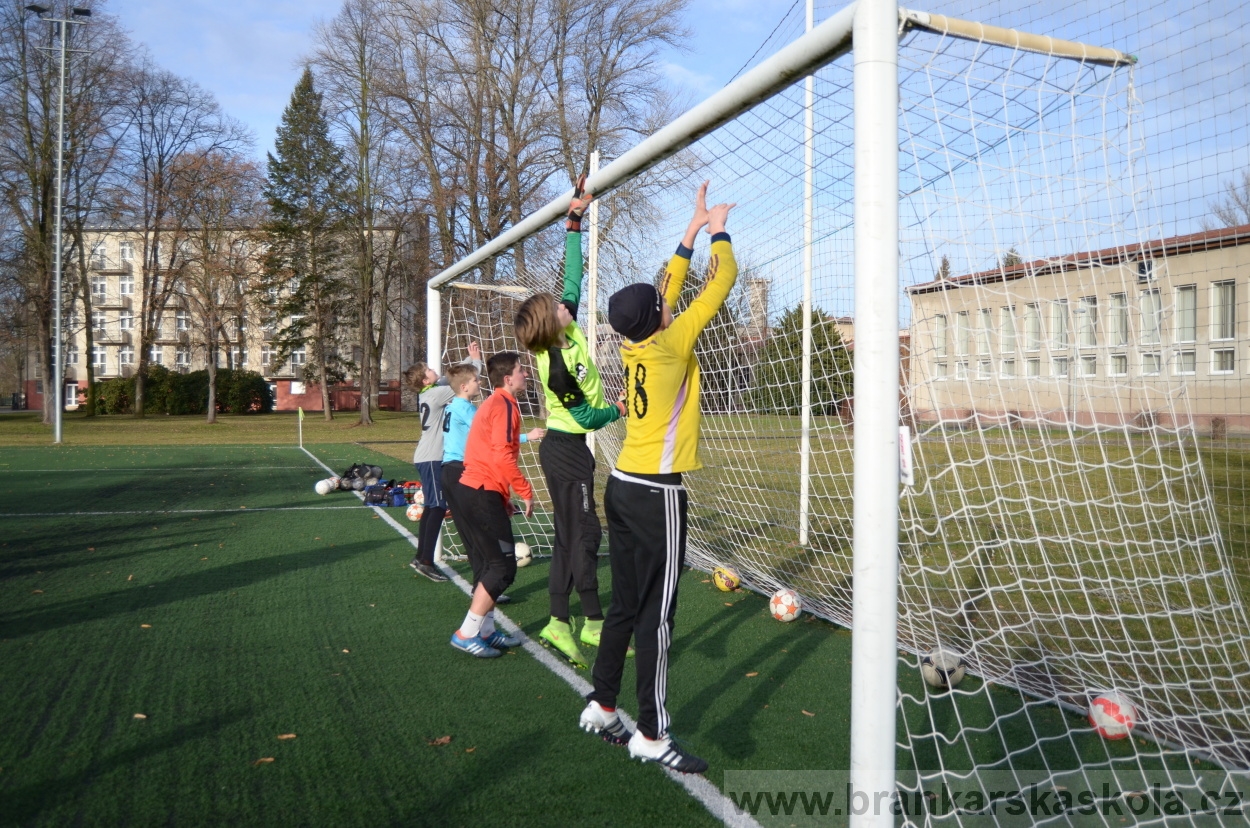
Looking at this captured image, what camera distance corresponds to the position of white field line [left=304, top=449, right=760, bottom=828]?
3.43 m

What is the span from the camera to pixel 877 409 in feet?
9.36

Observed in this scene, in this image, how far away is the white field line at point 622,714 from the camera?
3.43 metres

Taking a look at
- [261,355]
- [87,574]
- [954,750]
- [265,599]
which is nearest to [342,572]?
[265,599]

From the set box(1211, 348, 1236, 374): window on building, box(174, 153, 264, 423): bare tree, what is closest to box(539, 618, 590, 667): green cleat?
box(1211, 348, 1236, 374): window on building

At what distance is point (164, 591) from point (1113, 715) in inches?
269

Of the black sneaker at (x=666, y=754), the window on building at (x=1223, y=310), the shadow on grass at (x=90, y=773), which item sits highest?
the window on building at (x=1223, y=310)

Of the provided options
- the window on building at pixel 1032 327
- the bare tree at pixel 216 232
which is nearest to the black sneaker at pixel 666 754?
the window on building at pixel 1032 327

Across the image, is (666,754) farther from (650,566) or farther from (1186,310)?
(1186,310)

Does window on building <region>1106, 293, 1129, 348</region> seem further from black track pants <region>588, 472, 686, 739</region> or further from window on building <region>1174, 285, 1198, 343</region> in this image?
black track pants <region>588, 472, 686, 739</region>

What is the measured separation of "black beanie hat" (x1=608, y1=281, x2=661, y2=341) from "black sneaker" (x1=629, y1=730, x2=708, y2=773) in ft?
5.82

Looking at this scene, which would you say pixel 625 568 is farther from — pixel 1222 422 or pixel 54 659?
pixel 54 659

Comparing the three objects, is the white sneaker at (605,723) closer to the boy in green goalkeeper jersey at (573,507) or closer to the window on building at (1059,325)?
the boy in green goalkeeper jersey at (573,507)

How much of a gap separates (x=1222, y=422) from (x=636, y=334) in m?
3.36

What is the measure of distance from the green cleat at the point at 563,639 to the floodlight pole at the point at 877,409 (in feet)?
9.20
